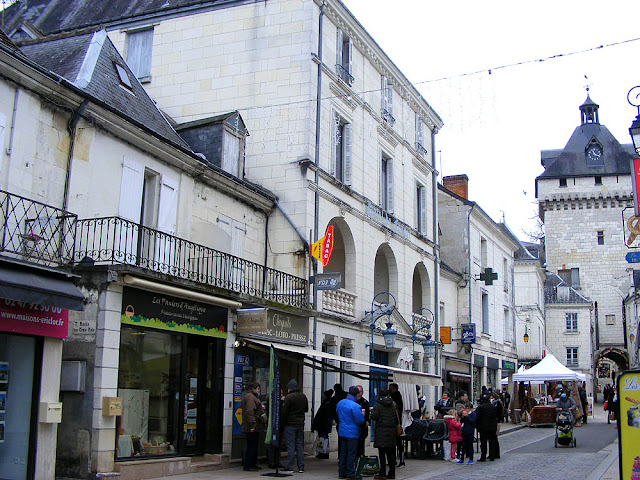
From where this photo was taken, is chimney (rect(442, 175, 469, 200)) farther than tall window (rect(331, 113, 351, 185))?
Yes

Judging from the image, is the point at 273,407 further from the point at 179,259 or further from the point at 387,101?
the point at 387,101

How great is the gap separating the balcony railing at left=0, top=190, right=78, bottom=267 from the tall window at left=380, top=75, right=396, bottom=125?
42.8 feet

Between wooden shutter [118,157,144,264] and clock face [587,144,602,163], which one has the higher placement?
clock face [587,144,602,163]

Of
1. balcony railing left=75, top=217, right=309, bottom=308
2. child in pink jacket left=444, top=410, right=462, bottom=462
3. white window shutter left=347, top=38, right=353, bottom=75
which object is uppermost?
white window shutter left=347, top=38, right=353, bottom=75

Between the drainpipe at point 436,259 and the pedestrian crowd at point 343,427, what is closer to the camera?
the pedestrian crowd at point 343,427

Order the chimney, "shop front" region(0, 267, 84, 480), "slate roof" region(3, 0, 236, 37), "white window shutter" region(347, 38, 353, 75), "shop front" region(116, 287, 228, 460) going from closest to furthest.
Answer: "shop front" region(0, 267, 84, 480) → "shop front" region(116, 287, 228, 460) → "slate roof" region(3, 0, 236, 37) → "white window shutter" region(347, 38, 353, 75) → the chimney

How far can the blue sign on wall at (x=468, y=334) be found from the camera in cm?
2919

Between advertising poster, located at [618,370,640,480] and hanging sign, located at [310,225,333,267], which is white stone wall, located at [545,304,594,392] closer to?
hanging sign, located at [310,225,333,267]

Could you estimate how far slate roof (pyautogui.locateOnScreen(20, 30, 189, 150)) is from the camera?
13.4 metres

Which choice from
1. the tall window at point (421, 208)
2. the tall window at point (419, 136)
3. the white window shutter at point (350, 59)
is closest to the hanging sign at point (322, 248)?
the white window shutter at point (350, 59)

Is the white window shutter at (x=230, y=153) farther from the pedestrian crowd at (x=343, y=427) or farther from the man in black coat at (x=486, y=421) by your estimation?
the man in black coat at (x=486, y=421)

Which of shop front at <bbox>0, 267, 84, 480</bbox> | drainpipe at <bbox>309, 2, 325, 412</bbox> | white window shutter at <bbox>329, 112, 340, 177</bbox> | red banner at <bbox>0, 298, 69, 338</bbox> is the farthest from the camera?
white window shutter at <bbox>329, 112, 340, 177</bbox>

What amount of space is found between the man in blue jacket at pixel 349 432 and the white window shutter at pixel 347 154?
8645 millimetres

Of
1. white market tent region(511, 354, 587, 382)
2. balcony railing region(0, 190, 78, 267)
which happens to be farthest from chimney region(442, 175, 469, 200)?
balcony railing region(0, 190, 78, 267)
